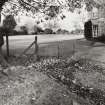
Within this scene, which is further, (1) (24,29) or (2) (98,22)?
(1) (24,29)

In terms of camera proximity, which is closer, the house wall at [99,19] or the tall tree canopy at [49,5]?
the tall tree canopy at [49,5]

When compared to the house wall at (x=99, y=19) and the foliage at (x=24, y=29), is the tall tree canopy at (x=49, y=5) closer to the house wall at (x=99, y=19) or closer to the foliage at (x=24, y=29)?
the house wall at (x=99, y=19)

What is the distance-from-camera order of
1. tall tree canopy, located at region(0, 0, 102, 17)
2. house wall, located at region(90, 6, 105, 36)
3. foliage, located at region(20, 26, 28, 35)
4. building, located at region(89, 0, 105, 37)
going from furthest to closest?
foliage, located at region(20, 26, 28, 35)
building, located at region(89, 0, 105, 37)
house wall, located at region(90, 6, 105, 36)
tall tree canopy, located at region(0, 0, 102, 17)

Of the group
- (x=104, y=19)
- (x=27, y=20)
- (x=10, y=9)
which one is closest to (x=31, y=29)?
(x=27, y=20)

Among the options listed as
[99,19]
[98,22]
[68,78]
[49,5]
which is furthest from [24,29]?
[68,78]

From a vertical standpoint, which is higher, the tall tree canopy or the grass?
the tall tree canopy

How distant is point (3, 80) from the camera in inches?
269

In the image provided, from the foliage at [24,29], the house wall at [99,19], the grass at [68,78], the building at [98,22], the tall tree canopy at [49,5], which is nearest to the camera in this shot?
the grass at [68,78]

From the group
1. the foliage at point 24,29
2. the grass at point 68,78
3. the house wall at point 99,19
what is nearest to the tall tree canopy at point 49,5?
the grass at point 68,78

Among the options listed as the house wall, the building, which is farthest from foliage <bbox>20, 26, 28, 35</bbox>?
the house wall

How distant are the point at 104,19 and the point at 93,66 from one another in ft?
63.0

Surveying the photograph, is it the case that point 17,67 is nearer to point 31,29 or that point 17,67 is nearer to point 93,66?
point 93,66

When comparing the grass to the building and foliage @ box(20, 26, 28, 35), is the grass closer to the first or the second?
the building

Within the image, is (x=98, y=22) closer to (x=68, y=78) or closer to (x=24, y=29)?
(x=68, y=78)
